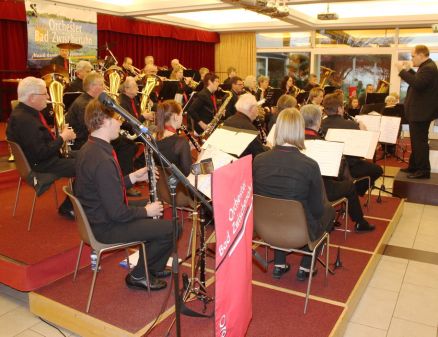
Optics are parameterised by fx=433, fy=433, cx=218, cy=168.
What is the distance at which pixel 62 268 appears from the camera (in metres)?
3.39

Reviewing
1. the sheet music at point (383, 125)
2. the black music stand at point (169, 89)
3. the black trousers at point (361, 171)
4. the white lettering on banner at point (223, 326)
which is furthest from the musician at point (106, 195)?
the black music stand at point (169, 89)

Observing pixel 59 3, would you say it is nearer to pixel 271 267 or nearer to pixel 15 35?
pixel 15 35

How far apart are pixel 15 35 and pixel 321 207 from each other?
322 inches

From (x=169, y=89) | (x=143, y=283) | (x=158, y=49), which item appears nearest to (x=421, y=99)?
(x=169, y=89)

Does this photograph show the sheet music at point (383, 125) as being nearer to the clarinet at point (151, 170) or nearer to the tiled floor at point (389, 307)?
the tiled floor at point (389, 307)

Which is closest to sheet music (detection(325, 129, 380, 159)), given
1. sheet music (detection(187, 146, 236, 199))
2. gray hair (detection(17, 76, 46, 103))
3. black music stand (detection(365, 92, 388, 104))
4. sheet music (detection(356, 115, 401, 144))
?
sheet music (detection(356, 115, 401, 144))

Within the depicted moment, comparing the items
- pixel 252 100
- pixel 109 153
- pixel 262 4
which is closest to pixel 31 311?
pixel 109 153

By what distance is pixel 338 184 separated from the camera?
13.5ft

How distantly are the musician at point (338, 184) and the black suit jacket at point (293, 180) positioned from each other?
Answer: 96 cm

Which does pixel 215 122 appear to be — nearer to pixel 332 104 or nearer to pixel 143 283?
pixel 332 104

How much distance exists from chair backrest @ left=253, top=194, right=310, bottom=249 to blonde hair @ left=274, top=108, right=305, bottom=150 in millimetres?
453

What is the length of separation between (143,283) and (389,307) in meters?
1.87

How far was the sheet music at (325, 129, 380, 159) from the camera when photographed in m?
4.38

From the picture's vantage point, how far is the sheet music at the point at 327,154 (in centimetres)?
345
